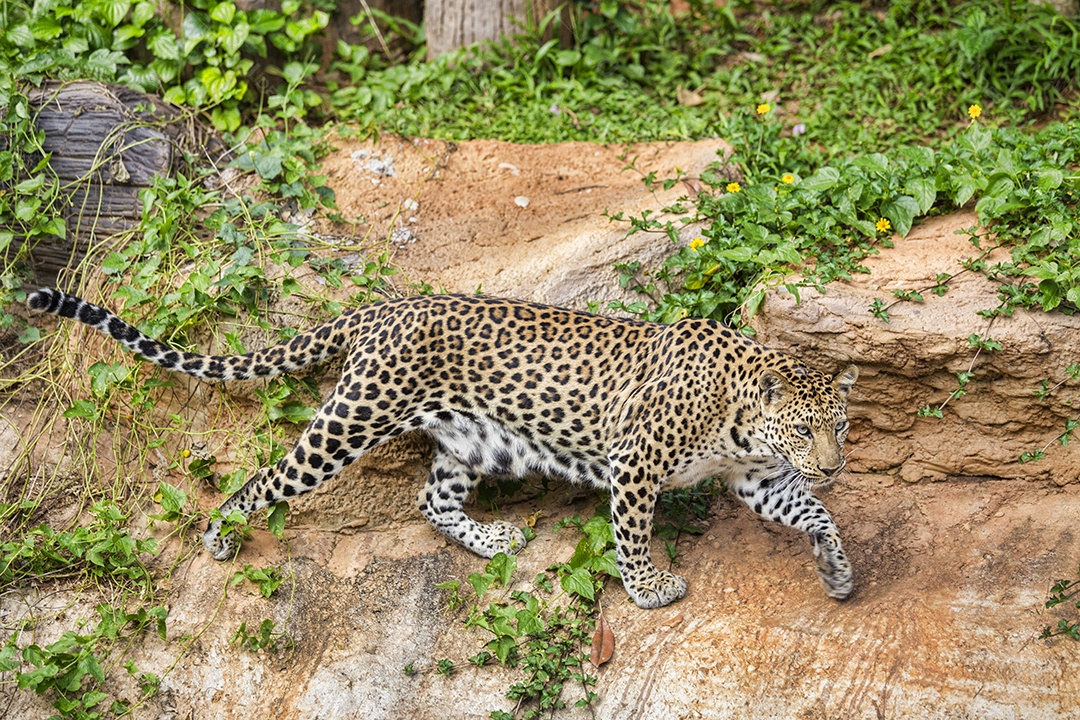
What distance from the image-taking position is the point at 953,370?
7.28 meters

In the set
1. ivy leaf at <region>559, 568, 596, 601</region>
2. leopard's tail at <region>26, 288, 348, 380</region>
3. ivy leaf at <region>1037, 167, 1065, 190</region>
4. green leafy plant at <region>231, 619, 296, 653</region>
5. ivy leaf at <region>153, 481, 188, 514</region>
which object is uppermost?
ivy leaf at <region>1037, 167, 1065, 190</region>

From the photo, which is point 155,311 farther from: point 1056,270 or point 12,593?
point 1056,270

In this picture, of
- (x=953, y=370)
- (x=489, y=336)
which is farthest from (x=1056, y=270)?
(x=489, y=336)

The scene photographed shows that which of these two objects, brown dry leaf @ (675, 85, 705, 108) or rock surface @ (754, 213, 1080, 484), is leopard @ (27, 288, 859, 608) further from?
brown dry leaf @ (675, 85, 705, 108)

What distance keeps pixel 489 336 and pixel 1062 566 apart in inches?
150

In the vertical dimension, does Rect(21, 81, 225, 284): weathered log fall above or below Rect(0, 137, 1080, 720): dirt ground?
above

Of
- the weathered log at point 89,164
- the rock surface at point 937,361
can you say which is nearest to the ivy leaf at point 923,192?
the rock surface at point 937,361

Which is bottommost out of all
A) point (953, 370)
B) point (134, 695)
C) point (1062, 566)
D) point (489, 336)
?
point (134, 695)

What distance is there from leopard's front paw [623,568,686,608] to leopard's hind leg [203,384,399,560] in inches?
72.3

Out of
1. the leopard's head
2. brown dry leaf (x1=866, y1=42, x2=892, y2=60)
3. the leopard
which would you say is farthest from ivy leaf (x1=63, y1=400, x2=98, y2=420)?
brown dry leaf (x1=866, y1=42, x2=892, y2=60)

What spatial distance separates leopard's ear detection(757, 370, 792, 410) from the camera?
21.2 feet

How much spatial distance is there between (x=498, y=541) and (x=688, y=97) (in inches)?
208

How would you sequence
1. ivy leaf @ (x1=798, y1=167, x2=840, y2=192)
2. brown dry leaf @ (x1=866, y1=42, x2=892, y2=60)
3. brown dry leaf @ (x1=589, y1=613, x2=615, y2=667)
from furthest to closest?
brown dry leaf @ (x1=866, y1=42, x2=892, y2=60) → ivy leaf @ (x1=798, y1=167, x2=840, y2=192) → brown dry leaf @ (x1=589, y1=613, x2=615, y2=667)

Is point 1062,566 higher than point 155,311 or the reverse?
the reverse
